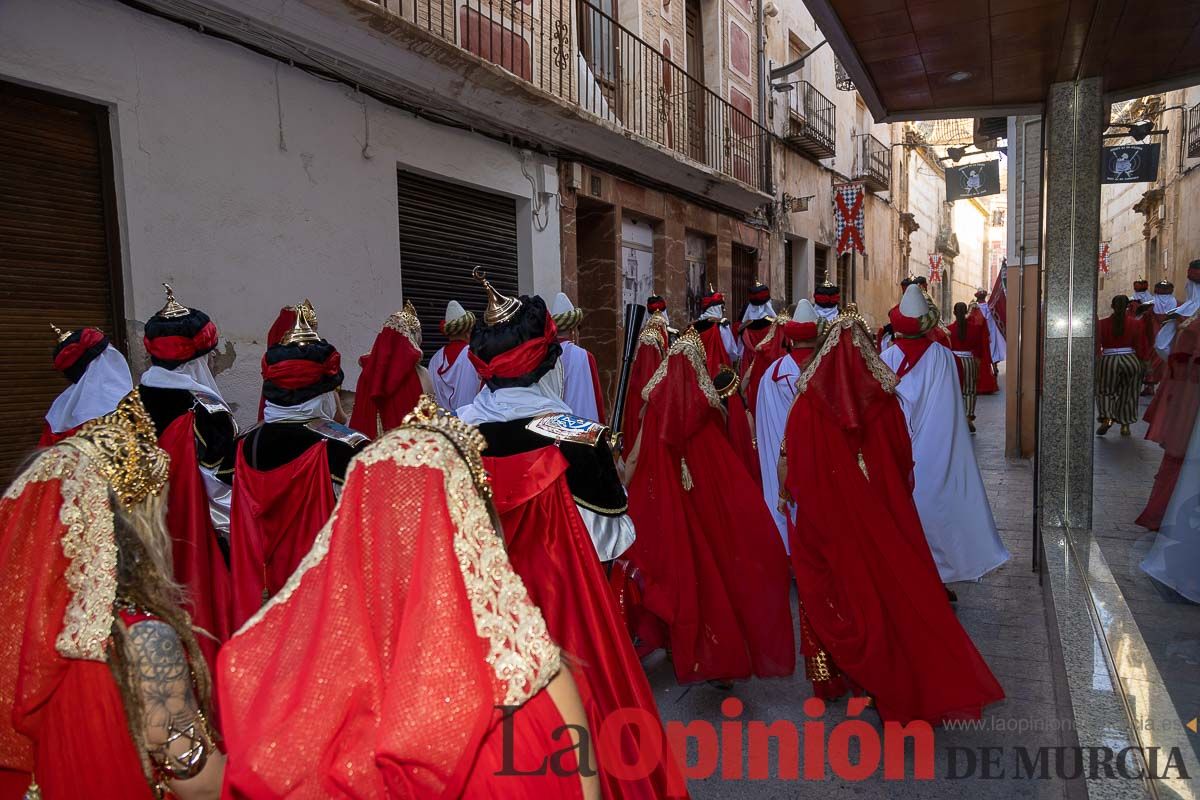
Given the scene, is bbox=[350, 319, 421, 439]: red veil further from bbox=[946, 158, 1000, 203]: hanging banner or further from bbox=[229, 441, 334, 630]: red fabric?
bbox=[946, 158, 1000, 203]: hanging banner

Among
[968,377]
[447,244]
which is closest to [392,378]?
[447,244]

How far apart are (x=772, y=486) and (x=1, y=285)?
216 inches

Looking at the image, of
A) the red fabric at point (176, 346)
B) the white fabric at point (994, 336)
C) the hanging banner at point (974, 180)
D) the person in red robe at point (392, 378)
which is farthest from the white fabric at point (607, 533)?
the hanging banner at point (974, 180)

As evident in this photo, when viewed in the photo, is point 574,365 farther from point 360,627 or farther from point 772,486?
point 360,627

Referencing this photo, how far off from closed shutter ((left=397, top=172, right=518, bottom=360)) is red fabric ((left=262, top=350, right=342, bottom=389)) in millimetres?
4809

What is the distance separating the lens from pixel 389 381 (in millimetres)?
6434

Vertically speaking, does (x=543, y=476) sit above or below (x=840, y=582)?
above

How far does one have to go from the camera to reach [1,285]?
17.0 ft

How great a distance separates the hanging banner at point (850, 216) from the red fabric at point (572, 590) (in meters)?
18.8

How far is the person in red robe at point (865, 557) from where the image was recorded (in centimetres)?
342

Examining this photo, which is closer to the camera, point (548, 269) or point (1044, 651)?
point (1044, 651)

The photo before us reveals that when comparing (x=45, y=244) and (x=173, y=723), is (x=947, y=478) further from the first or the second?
(x=45, y=244)

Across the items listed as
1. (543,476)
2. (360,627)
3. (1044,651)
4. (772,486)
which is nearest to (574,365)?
(772,486)

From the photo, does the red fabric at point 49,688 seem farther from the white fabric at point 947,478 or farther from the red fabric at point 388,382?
the white fabric at point 947,478
